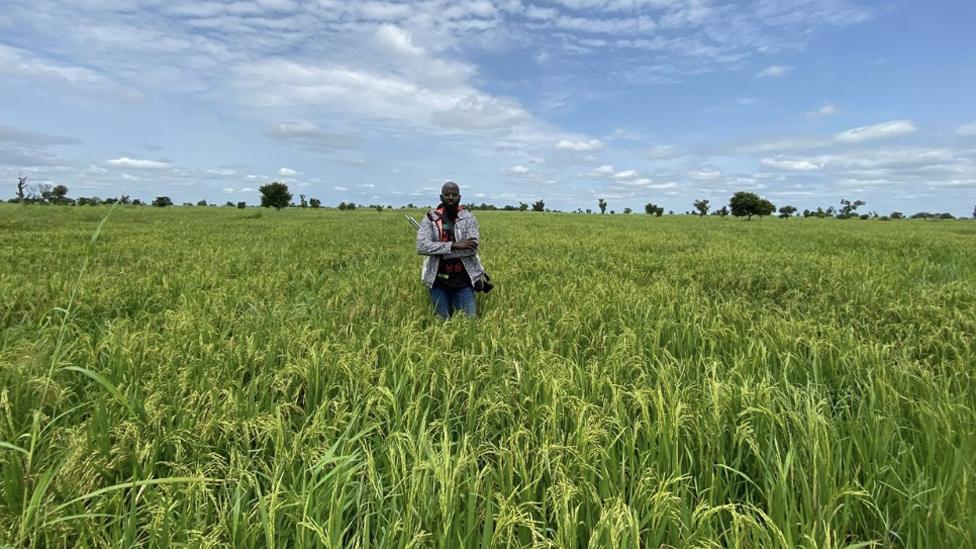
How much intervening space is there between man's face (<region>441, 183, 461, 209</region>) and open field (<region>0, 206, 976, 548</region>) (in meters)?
1.70

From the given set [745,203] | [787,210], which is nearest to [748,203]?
[745,203]

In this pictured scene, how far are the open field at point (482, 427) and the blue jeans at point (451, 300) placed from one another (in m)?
0.29

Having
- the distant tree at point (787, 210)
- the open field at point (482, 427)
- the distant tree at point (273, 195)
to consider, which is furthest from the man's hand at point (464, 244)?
the distant tree at point (787, 210)

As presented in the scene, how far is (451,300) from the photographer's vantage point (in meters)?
7.03

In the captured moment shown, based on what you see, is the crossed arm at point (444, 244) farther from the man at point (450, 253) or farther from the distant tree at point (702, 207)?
the distant tree at point (702, 207)

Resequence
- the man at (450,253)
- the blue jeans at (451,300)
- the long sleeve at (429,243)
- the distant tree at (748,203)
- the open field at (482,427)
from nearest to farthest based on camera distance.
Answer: the open field at (482,427), the long sleeve at (429,243), the man at (450,253), the blue jeans at (451,300), the distant tree at (748,203)

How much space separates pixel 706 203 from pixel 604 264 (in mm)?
95693

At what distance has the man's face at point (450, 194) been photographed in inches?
253

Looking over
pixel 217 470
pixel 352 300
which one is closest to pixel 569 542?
pixel 217 470

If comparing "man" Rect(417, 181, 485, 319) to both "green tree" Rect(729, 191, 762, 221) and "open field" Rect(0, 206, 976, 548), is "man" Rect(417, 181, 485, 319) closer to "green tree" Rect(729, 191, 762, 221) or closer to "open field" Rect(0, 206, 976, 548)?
"open field" Rect(0, 206, 976, 548)

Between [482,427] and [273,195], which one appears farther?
[273,195]

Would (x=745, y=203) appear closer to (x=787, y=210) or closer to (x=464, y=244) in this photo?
(x=787, y=210)

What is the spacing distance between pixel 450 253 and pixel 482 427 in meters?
3.57

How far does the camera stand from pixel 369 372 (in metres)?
3.77
